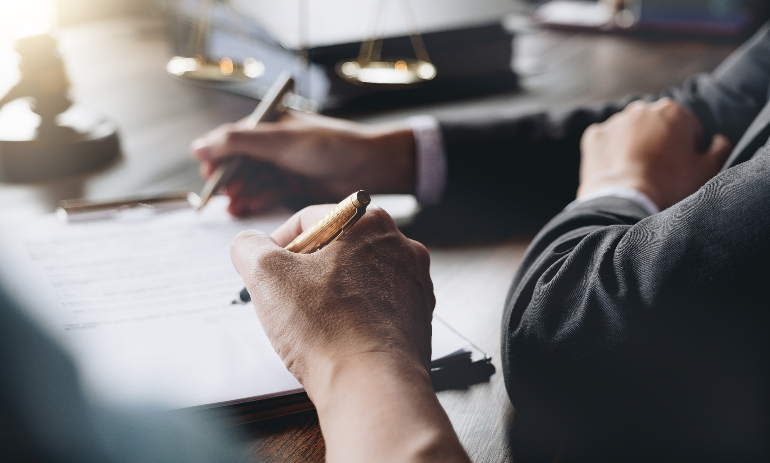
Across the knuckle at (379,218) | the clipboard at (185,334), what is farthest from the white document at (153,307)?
the knuckle at (379,218)

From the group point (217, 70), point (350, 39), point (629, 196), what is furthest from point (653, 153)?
point (217, 70)

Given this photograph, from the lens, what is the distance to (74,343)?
18.0 inches

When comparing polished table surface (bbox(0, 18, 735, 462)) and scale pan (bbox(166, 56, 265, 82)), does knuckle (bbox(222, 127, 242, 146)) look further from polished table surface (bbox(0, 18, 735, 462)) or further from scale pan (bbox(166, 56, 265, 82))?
scale pan (bbox(166, 56, 265, 82))

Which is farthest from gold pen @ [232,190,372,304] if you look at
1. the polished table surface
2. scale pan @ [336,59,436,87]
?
scale pan @ [336,59,436,87]

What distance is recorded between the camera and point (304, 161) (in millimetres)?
719

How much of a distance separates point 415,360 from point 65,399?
239mm

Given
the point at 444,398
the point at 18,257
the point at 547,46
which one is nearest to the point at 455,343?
the point at 444,398

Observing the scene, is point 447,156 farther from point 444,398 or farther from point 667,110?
point 444,398

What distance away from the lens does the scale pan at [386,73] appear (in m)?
0.91

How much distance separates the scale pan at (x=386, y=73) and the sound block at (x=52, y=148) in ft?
1.18

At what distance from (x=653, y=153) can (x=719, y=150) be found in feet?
0.40

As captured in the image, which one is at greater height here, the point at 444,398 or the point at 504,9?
the point at 504,9

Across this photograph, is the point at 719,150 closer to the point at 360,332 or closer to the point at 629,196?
the point at 629,196

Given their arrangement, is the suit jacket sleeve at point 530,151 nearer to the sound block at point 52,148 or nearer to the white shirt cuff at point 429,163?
the white shirt cuff at point 429,163
